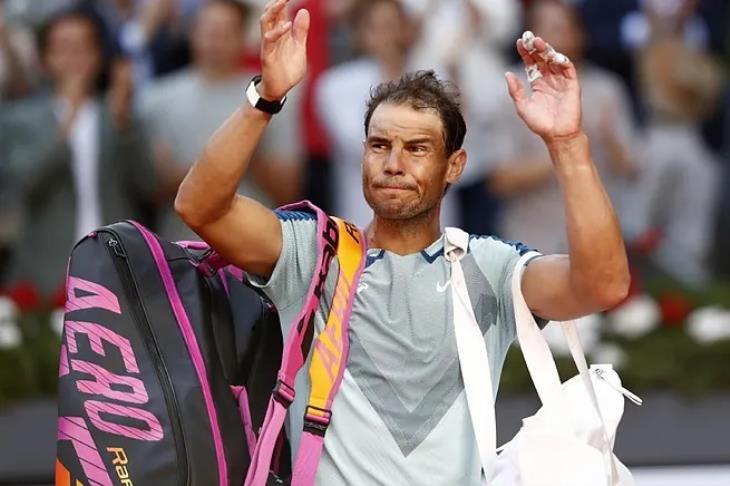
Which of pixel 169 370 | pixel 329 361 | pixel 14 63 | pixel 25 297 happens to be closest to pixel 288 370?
pixel 329 361

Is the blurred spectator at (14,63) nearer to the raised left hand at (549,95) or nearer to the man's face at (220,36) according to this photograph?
the man's face at (220,36)

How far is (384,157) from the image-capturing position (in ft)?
12.5

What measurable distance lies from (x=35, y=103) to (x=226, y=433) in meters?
4.04

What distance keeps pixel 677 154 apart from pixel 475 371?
4.58 metres

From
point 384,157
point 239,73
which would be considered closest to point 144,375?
point 384,157

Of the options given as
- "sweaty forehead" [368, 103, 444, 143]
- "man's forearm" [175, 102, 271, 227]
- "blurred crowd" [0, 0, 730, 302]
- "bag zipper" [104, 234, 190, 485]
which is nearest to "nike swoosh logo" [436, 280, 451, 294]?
"sweaty forehead" [368, 103, 444, 143]

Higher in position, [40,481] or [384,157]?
[384,157]

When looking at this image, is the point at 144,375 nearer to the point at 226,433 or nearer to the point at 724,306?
the point at 226,433

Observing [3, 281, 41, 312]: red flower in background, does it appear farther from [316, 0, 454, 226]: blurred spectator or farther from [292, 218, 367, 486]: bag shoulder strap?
[292, 218, 367, 486]: bag shoulder strap

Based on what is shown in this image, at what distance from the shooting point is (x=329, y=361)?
3740 millimetres

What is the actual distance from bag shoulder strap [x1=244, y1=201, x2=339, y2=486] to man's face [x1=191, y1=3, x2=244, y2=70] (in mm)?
3892

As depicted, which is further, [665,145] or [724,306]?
[665,145]

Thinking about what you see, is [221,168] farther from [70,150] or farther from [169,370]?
[70,150]

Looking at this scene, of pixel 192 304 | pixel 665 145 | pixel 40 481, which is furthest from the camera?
pixel 665 145
